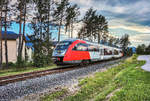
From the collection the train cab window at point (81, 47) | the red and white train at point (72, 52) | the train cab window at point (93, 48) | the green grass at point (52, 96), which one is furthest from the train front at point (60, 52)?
the green grass at point (52, 96)

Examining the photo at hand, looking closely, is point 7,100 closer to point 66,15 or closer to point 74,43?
point 74,43

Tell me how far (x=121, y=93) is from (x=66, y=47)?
9398mm

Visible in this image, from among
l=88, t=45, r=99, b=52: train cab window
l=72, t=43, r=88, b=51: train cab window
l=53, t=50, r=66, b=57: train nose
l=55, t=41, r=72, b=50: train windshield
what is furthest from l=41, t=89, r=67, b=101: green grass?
l=88, t=45, r=99, b=52: train cab window

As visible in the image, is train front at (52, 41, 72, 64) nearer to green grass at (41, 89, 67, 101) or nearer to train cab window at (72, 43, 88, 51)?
train cab window at (72, 43, 88, 51)

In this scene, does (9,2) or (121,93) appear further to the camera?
(9,2)

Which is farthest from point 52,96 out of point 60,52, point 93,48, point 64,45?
point 93,48

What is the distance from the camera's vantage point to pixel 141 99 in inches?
165

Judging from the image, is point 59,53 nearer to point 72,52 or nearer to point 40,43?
point 72,52

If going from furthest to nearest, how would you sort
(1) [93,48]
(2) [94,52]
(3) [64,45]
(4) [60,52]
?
(2) [94,52], (1) [93,48], (3) [64,45], (4) [60,52]

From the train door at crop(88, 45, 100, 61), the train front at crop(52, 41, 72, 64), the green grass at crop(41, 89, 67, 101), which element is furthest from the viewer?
the train door at crop(88, 45, 100, 61)

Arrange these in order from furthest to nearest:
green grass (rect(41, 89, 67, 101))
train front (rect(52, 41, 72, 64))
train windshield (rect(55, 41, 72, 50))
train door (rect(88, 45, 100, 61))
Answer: train door (rect(88, 45, 100, 61)) < train windshield (rect(55, 41, 72, 50)) < train front (rect(52, 41, 72, 64)) < green grass (rect(41, 89, 67, 101))

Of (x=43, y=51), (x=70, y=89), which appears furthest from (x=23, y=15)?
(x=70, y=89)

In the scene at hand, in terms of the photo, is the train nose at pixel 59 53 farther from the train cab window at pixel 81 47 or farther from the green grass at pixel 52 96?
the green grass at pixel 52 96

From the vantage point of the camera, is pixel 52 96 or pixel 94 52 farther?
pixel 94 52
